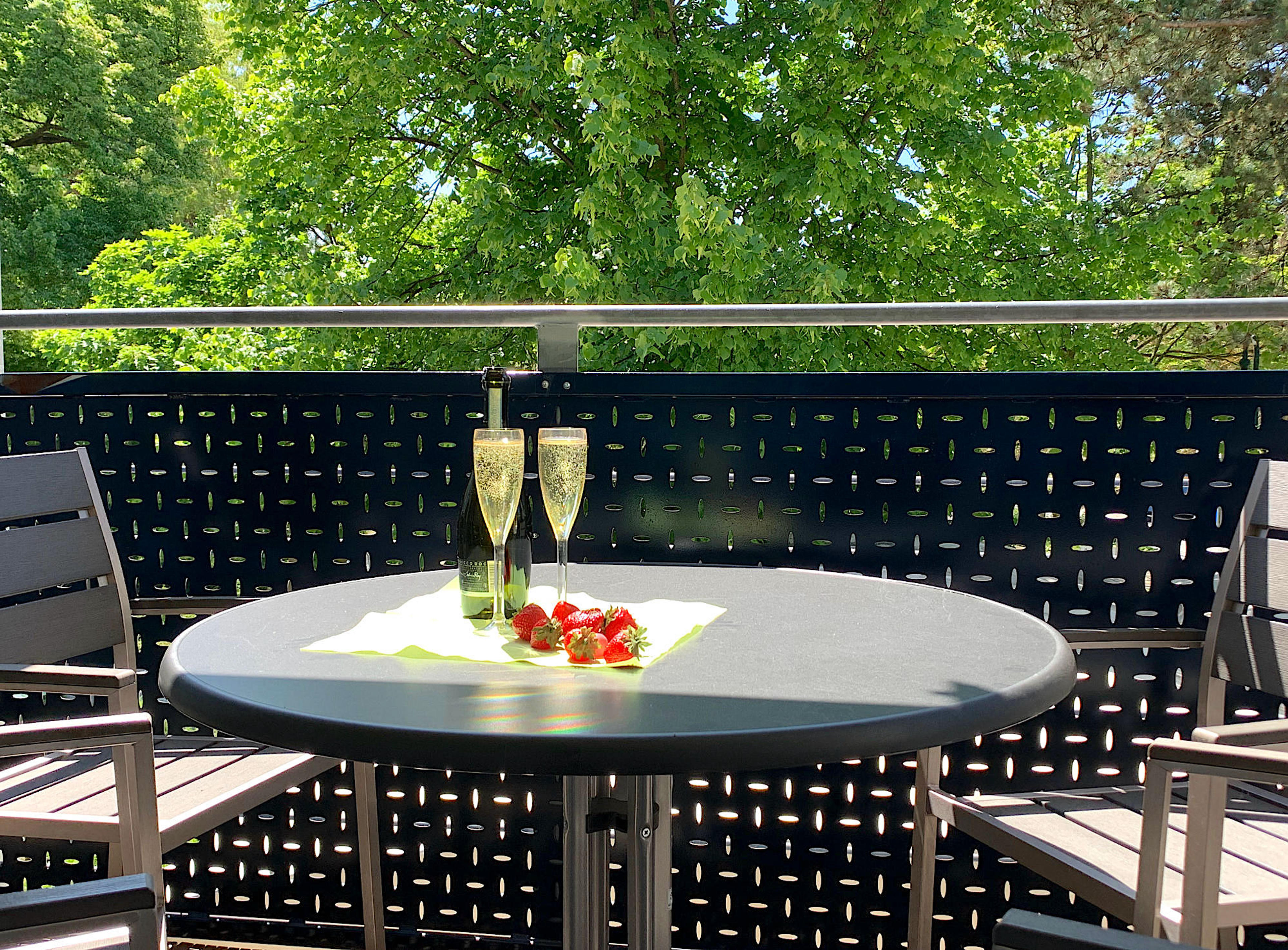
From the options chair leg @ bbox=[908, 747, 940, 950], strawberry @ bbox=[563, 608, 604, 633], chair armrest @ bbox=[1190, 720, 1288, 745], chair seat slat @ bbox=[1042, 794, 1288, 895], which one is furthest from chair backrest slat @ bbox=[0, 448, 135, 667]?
chair armrest @ bbox=[1190, 720, 1288, 745]

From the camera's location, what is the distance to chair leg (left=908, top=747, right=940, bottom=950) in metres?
1.61

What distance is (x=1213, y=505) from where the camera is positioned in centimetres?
189

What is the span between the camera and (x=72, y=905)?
78 cm

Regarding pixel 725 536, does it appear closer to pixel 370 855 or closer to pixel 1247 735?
pixel 370 855

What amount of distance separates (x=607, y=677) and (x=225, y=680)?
0.35 m

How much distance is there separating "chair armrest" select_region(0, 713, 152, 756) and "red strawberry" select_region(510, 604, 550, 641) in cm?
39

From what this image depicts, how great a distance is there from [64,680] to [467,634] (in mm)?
610

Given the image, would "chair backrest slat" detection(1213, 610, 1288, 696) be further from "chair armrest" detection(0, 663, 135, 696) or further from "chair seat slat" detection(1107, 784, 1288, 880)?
"chair armrest" detection(0, 663, 135, 696)

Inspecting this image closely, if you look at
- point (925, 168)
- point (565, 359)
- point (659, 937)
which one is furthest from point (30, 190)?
point (659, 937)

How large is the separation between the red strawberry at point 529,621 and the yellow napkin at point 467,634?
13mm

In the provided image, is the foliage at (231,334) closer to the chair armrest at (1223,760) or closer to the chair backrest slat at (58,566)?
the chair backrest slat at (58,566)

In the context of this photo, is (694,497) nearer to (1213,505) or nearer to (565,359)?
(565,359)

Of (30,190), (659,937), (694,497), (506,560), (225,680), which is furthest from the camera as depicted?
(30,190)

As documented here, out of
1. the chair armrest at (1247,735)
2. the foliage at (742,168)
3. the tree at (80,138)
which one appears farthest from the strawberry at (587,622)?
the tree at (80,138)
